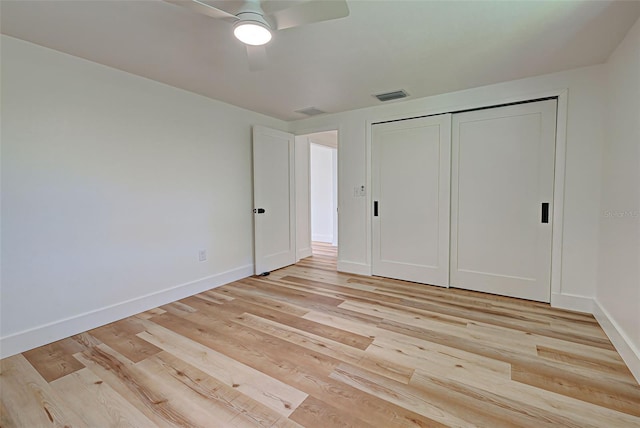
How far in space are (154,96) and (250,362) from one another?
8.85 feet

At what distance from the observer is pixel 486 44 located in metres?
2.25

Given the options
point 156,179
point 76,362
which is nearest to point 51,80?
point 156,179

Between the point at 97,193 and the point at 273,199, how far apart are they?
7.13 feet

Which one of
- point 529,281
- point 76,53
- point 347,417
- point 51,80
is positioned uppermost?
point 76,53

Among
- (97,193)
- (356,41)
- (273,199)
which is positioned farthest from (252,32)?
(273,199)

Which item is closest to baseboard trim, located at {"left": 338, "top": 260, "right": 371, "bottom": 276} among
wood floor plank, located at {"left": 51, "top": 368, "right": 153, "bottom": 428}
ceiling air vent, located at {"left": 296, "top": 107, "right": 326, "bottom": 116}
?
ceiling air vent, located at {"left": 296, "top": 107, "right": 326, "bottom": 116}

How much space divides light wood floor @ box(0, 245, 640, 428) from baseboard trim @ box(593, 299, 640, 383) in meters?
0.06

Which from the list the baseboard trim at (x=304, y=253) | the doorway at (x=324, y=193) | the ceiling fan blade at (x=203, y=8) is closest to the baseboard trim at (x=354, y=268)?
the baseboard trim at (x=304, y=253)

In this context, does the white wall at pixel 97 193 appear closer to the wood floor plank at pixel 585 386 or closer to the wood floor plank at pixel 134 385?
the wood floor plank at pixel 134 385

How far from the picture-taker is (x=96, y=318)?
2.56m

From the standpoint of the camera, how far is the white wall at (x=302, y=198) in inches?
200

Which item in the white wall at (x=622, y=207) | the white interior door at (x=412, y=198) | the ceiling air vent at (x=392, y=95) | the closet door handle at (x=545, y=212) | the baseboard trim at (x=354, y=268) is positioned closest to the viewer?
the white wall at (x=622, y=207)

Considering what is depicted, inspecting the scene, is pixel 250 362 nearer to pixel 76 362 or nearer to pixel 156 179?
pixel 76 362

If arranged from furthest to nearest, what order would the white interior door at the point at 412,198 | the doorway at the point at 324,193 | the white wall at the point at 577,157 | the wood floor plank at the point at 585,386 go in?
the doorway at the point at 324,193
the white interior door at the point at 412,198
the white wall at the point at 577,157
the wood floor plank at the point at 585,386
